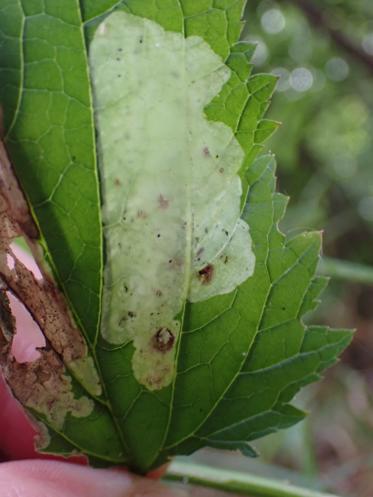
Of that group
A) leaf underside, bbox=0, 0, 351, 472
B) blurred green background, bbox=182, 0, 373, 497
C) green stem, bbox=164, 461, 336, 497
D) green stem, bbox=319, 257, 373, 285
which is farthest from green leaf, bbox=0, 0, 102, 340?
blurred green background, bbox=182, 0, 373, 497

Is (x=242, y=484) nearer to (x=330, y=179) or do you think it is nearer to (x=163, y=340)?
(x=163, y=340)

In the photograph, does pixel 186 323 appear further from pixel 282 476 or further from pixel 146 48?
pixel 282 476

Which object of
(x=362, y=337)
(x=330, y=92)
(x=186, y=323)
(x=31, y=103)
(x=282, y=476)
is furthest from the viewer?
(x=362, y=337)

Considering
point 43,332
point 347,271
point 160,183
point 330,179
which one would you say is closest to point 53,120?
point 160,183

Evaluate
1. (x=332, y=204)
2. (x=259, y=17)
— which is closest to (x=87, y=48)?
(x=259, y=17)

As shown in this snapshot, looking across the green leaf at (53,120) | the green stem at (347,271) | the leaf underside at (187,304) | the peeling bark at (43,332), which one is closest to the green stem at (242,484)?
the leaf underside at (187,304)

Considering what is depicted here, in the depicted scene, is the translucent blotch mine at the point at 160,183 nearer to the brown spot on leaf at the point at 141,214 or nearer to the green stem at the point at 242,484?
the brown spot on leaf at the point at 141,214
